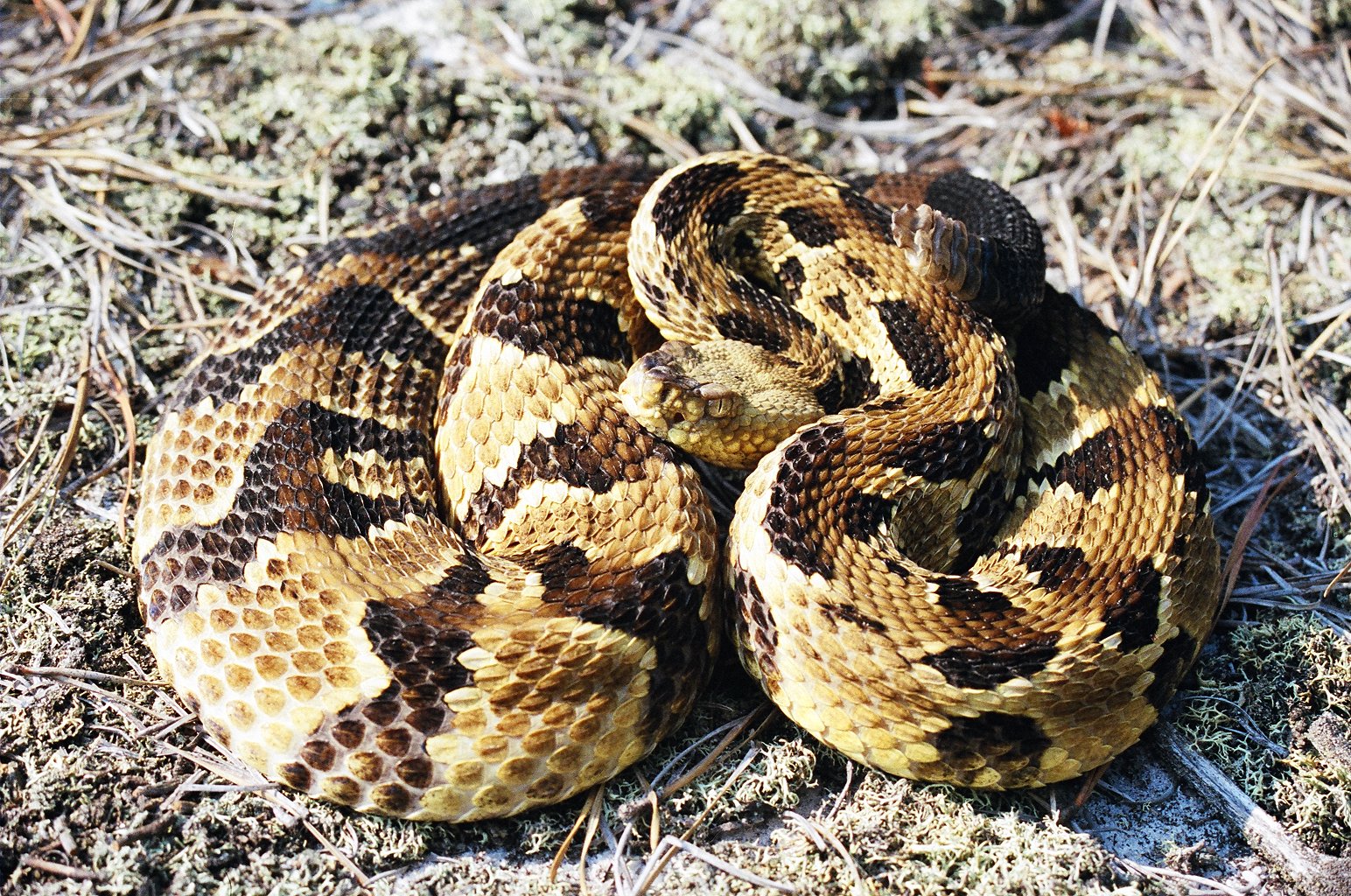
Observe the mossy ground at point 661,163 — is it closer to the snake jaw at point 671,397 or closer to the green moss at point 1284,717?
the green moss at point 1284,717

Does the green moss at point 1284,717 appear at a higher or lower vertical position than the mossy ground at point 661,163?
lower

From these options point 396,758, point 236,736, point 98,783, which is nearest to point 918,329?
point 396,758

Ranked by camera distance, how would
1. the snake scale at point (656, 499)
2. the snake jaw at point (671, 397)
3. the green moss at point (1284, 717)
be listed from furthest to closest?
the snake jaw at point (671, 397) → the green moss at point (1284, 717) → the snake scale at point (656, 499)

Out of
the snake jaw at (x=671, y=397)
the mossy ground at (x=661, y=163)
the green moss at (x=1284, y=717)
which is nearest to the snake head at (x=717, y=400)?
the snake jaw at (x=671, y=397)

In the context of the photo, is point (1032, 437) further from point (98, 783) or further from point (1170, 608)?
point (98, 783)

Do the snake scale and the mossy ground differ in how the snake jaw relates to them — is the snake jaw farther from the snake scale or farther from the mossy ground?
the mossy ground

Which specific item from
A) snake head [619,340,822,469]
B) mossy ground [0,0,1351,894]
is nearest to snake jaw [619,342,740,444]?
snake head [619,340,822,469]

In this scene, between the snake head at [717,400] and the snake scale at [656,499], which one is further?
the snake head at [717,400]
